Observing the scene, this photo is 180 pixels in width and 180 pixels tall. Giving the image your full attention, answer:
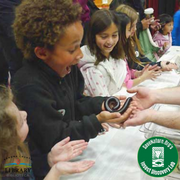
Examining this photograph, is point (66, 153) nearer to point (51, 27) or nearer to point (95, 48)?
point (51, 27)

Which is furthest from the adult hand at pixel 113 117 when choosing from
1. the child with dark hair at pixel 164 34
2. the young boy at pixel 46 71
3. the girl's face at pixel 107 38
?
the child with dark hair at pixel 164 34

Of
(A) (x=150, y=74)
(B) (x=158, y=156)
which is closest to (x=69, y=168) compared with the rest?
(B) (x=158, y=156)

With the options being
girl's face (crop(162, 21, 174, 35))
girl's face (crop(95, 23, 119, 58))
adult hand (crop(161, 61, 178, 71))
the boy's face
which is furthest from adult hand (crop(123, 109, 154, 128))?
girl's face (crop(162, 21, 174, 35))

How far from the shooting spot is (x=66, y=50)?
2.46 feet

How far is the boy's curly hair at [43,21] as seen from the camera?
687mm

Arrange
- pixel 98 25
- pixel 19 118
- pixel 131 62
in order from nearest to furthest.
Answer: pixel 19 118, pixel 98 25, pixel 131 62

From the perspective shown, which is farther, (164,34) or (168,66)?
(164,34)

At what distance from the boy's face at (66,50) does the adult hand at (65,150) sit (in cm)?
26

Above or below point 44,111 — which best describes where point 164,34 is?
below

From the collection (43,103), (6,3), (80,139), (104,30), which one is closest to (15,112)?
(43,103)

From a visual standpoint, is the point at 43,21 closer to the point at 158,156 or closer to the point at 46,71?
the point at 46,71

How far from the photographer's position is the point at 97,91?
1.28 metres

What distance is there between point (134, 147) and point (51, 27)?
0.48 m

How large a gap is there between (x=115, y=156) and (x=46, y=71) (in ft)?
1.19
